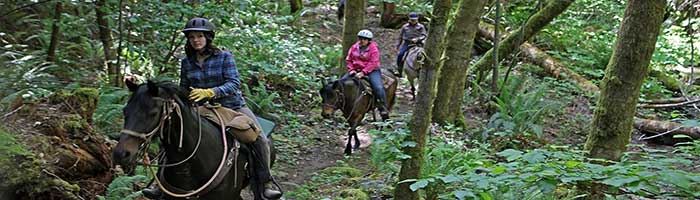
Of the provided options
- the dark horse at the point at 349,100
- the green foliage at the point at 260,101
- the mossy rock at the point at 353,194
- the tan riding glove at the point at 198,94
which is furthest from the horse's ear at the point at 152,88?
the green foliage at the point at 260,101

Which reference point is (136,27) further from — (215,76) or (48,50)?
(215,76)

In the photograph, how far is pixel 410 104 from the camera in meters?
15.9

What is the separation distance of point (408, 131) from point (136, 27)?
Answer: 16.7ft

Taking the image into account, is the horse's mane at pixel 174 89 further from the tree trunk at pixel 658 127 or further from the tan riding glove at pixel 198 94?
the tree trunk at pixel 658 127

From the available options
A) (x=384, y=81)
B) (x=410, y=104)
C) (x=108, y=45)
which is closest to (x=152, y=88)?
(x=108, y=45)

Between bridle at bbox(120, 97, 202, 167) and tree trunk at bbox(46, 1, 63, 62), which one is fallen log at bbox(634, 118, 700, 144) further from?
tree trunk at bbox(46, 1, 63, 62)

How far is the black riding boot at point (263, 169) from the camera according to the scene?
575 centimetres

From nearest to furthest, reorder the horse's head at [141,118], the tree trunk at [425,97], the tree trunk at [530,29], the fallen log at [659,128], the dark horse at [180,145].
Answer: the horse's head at [141,118]
the dark horse at [180,145]
the tree trunk at [425,97]
the fallen log at [659,128]
the tree trunk at [530,29]

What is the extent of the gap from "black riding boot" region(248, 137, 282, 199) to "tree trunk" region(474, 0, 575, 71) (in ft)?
32.2

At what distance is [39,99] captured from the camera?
6742 mm

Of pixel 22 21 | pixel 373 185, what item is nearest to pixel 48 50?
pixel 22 21

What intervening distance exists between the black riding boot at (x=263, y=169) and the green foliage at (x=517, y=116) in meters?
6.31

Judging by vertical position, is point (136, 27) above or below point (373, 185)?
above

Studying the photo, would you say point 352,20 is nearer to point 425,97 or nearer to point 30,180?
point 425,97
